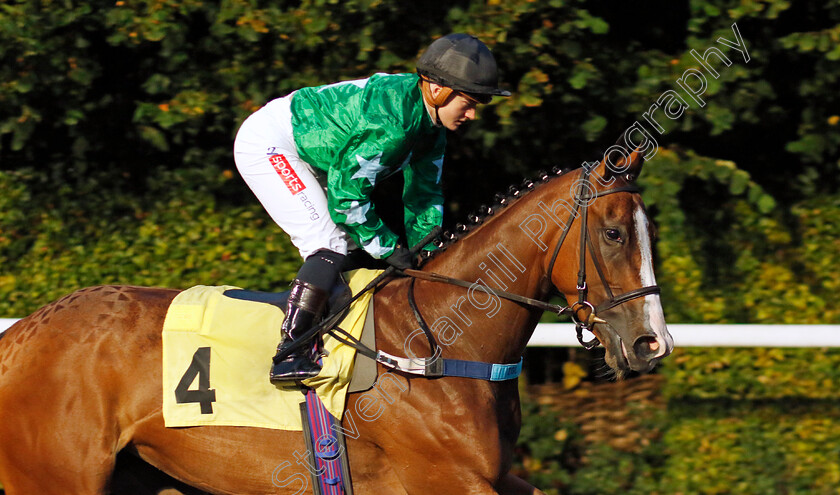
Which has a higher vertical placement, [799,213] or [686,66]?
[686,66]

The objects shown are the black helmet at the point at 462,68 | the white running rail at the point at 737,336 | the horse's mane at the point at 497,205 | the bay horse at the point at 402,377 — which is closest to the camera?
the bay horse at the point at 402,377

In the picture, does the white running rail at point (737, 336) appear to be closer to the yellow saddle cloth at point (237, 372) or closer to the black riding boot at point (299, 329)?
the yellow saddle cloth at point (237, 372)

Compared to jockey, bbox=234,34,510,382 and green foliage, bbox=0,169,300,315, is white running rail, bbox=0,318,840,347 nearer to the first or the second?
green foliage, bbox=0,169,300,315

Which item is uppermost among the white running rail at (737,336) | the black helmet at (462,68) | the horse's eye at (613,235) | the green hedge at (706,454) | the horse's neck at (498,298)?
the black helmet at (462,68)

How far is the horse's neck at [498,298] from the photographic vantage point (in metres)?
2.99

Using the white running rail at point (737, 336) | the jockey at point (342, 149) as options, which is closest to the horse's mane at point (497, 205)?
the jockey at point (342, 149)

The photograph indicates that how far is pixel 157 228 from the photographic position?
4883 millimetres

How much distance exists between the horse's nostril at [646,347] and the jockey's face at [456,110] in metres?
1.00

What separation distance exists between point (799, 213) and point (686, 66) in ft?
3.83

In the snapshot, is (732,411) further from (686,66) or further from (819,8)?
(819,8)

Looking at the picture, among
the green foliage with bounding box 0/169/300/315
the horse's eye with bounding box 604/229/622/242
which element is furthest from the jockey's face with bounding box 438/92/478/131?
the green foliage with bounding box 0/169/300/315

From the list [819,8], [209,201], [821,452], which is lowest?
[821,452]

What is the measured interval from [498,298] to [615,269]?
438 millimetres

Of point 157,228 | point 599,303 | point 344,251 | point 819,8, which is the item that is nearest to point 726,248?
point 819,8
